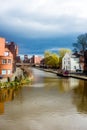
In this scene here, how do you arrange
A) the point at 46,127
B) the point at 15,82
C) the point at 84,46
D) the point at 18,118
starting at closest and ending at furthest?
the point at 46,127 < the point at 18,118 < the point at 15,82 < the point at 84,46

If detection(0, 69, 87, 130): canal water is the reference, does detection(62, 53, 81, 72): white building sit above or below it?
above

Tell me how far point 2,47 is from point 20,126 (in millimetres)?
44675

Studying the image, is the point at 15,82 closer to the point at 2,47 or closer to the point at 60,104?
the point at 2,47

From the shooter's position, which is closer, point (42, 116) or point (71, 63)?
point (42, 116)

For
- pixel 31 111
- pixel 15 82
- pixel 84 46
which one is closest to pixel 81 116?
pixel 31 111

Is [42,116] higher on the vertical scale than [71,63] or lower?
lower

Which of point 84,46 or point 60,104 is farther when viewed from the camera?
point 84,46

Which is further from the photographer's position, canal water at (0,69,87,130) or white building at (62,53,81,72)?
white building at (62,53,81,72)

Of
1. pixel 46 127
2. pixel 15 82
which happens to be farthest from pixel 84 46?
pixel 46 127

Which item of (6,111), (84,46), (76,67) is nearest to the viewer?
(6,111)

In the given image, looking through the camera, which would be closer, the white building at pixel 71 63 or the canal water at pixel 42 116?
the canal water at pixel 42 116

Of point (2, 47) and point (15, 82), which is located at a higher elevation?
point (2, 47)

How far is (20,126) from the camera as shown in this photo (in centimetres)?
2108

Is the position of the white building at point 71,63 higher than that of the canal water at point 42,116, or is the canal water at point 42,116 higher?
the white building at point 71,63
